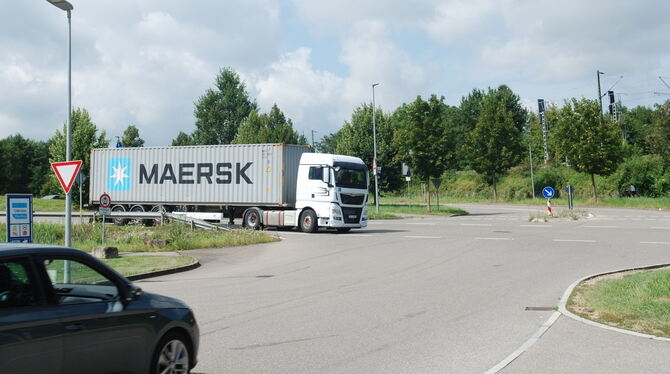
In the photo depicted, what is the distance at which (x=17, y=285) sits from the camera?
13.5 ft

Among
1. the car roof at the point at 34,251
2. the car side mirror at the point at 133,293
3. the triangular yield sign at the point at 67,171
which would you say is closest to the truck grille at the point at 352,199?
the triangular yield sign at the point at 67,171

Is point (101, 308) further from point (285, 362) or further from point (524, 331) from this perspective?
point (524, 331)

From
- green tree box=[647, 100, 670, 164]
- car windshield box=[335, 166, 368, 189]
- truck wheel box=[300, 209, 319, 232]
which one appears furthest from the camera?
green tree box=[647, 100, 670, 164]

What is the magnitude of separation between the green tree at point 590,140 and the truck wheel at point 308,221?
33.1 metres

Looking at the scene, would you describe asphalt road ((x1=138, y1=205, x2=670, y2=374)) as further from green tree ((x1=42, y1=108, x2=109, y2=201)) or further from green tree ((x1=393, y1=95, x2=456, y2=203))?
green tree ((x1=42, y1=108, x2=109, y2=201))

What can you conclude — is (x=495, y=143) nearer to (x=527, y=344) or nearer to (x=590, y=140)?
(x=590, y=140)

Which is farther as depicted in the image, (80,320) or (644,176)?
(644,176)

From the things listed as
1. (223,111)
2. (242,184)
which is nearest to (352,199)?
(242,184)

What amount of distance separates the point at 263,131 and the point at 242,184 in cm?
3831

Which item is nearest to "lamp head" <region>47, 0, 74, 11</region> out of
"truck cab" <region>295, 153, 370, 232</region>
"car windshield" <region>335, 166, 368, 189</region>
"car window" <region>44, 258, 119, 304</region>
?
"car window" <region>44, 258, 119, 304</region>

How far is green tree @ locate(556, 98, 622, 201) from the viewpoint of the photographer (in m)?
52.3

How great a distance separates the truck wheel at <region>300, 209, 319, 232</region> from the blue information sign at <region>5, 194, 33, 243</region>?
618 inches

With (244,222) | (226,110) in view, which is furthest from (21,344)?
(226,110)

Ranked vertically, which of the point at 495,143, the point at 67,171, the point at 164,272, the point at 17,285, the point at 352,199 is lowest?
the point at 164,272
